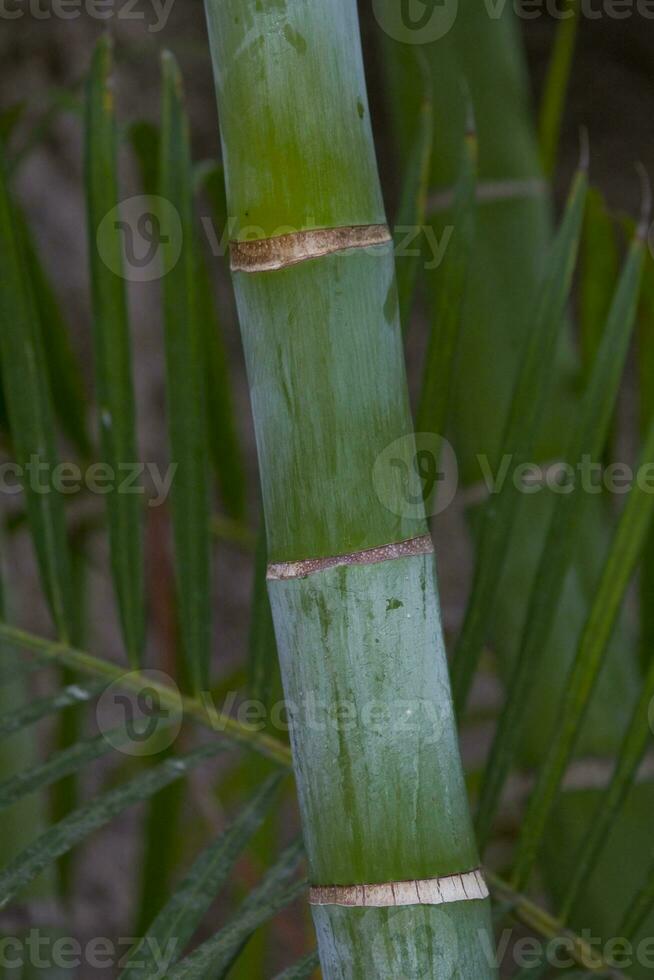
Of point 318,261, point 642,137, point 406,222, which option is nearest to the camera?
point 318,261

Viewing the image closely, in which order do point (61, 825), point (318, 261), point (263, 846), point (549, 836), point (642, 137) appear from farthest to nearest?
point (642, 137) → point (263, 846) → point (549, 836) → point (61, 825) → point (318, 261)

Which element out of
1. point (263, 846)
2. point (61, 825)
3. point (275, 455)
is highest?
point (275, 455)

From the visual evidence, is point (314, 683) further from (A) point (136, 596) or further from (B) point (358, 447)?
(A) point (136, 596)

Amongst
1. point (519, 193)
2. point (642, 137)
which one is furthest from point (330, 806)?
point (642, 137)

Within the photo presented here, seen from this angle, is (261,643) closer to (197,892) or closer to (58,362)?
(197,892)

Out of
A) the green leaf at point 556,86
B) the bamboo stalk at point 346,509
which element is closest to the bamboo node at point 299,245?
the bamboo stalk at point 346,509

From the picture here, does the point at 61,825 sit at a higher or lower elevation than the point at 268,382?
lower

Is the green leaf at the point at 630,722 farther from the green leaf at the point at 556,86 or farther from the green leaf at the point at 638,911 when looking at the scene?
the green leaf at the point at 556,86
